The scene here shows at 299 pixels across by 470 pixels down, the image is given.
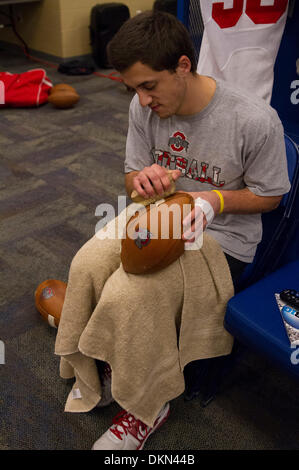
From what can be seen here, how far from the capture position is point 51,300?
56.1 inches

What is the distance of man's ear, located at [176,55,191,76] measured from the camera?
932 mm

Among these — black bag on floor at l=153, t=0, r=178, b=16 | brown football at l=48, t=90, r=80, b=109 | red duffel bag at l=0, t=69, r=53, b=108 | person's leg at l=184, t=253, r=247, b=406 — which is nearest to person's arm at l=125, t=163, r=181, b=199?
person's leg at l=184, t=253, r=247, b=406

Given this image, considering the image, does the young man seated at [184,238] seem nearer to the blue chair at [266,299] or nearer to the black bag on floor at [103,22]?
the blue chair at [266,299]

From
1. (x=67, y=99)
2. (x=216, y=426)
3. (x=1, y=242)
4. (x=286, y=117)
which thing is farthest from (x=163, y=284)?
(x=67, y=99)

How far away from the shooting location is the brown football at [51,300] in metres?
1.40

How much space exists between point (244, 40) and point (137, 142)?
0.50m

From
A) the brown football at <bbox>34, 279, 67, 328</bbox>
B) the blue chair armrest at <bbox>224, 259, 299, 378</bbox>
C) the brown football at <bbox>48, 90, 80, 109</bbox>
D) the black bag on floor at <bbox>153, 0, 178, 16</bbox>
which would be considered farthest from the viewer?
the black bag on floor at <bbox>153, 0, 178, 16</bbox>

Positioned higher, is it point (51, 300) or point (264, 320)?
point (264, 320)

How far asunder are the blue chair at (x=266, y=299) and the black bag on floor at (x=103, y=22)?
327 centimetres

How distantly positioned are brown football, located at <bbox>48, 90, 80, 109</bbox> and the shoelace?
2656 mm

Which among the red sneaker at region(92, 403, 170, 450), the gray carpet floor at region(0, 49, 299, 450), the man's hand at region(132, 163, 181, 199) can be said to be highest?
the man's hand at region(132, 163, 181, 199)

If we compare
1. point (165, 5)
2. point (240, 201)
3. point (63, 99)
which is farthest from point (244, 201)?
point (165, 5)

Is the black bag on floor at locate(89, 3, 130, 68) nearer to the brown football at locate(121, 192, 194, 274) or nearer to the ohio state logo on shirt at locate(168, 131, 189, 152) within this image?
the ohio state logo on shirt at locate(168, 131, 189, 152)

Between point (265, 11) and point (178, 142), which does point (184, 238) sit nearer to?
point (178, 142)
